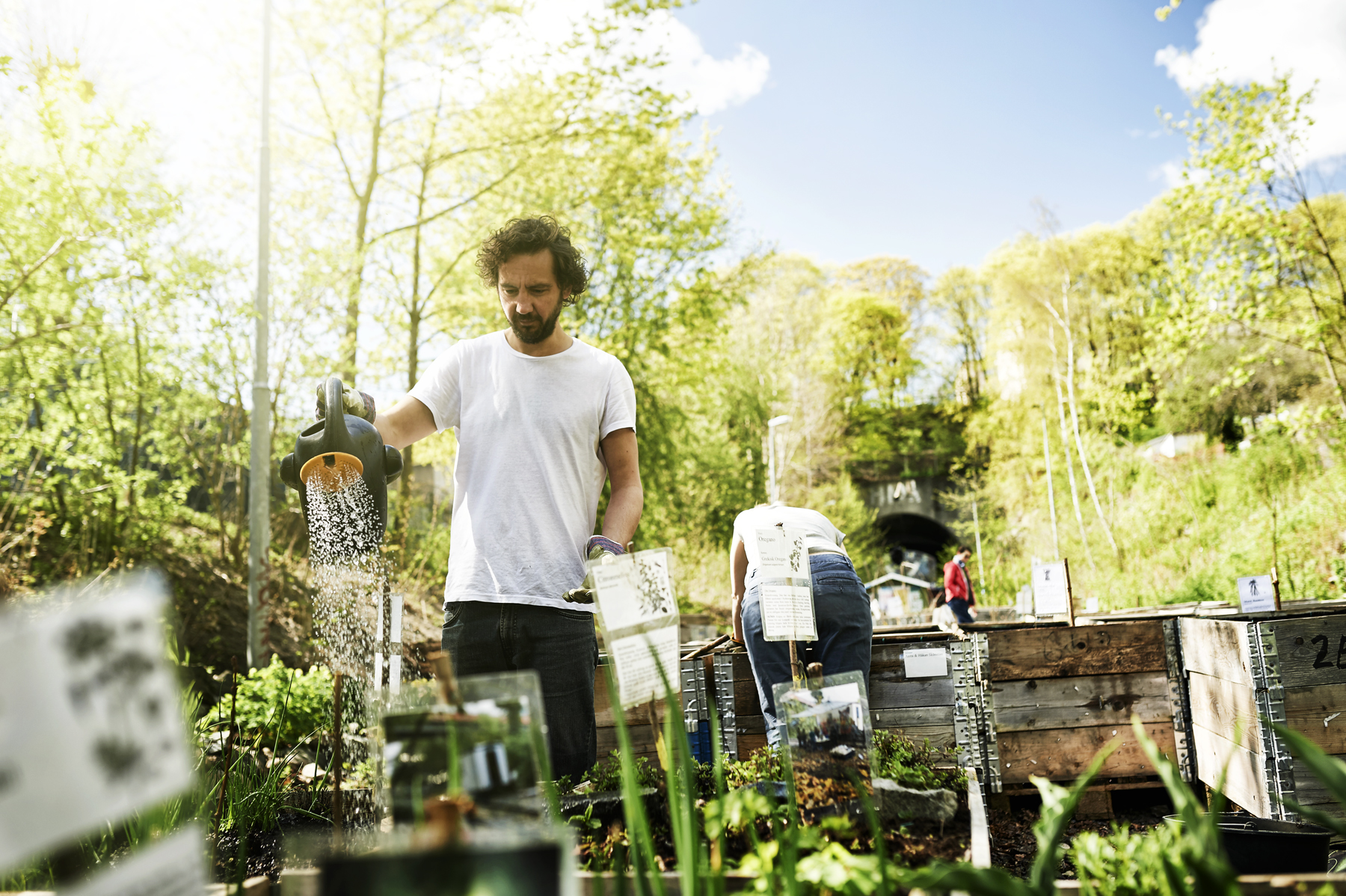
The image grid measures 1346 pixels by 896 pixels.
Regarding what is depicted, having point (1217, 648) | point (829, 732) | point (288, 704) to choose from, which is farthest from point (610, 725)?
point (1217, 648)

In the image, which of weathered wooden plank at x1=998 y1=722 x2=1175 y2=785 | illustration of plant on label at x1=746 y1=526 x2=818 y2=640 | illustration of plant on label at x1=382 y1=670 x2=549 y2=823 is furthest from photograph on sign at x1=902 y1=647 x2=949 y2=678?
illustration of plant on label at x1=382 y1=670 x2=549 y2=823

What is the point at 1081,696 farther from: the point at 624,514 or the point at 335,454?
the point at 335,454

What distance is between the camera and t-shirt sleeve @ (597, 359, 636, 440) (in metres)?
1.98

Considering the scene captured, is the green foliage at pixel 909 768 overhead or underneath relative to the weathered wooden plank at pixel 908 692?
overhead

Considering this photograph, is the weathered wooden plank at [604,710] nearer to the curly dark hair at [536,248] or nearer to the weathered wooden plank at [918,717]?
the weathered wooden plank at [918,717]

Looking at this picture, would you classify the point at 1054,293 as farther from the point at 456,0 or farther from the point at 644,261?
the point at 456,0

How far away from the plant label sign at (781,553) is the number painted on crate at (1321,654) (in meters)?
2.06

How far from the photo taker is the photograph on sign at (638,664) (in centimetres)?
111

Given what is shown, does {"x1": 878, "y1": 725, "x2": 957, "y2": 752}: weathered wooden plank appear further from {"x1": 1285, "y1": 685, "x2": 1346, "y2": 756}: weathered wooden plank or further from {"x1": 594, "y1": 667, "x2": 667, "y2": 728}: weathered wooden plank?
{"x1": 1285, "y1": 685, "x2": 1346, "y2": 756}: weathered wooden plank

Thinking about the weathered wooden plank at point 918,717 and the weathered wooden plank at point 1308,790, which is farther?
the weathered wooden plank at point 918,717

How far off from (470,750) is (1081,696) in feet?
10.5

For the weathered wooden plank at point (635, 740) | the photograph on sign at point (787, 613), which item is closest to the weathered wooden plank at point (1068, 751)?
the weathered wooden plank at point (635, 740)

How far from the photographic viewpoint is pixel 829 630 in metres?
2.44

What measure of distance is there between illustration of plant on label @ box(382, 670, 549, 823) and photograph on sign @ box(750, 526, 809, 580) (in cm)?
108
